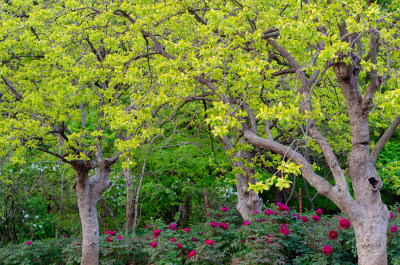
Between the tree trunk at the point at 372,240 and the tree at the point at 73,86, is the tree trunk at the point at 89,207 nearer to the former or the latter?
the tree at the point at 73,86

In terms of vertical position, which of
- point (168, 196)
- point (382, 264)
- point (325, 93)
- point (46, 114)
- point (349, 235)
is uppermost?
point (325, 93)

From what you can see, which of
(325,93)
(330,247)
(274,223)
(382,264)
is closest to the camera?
(382,264)

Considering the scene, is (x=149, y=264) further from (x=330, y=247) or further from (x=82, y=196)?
(x=330, y=247)

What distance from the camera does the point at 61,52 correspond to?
7.41 metres

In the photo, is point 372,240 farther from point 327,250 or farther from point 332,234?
point 332,234

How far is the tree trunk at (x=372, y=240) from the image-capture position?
505 centimetres

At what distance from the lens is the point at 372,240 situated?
16.6ft

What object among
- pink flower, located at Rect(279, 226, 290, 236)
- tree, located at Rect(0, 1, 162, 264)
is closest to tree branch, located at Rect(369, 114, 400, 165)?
pink flower, located at Rect(279, 226, 290, 236)

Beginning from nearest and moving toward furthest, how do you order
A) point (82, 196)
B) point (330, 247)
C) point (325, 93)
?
point (330, 247) → point (82, 196) → point (325, 93)

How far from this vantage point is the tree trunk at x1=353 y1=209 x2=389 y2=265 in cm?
505

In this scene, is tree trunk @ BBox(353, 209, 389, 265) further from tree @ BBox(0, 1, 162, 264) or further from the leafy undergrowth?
tree @ BBox(0, 1, 162, 264)

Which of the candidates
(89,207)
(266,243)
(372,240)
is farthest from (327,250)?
(89,207)

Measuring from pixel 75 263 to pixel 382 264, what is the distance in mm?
6923

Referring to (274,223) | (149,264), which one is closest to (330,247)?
(274,223)
